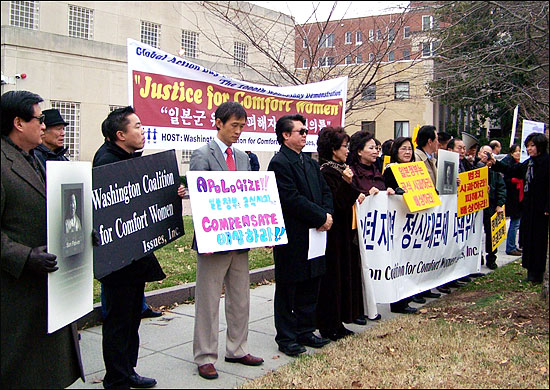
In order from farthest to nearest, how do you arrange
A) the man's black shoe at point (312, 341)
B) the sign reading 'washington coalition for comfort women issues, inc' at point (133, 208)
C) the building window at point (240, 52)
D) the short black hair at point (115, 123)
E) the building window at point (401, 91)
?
the building window at point (401, 91)
the building window at point (240, 52)
the man's black shoe at point (312, 341)
the short black hair at point (115, 123)
the sign reading 'washington coalition for comfort women issues, inc' at point (133, 208)

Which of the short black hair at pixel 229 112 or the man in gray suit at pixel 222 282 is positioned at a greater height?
the short black hair at pixel 229 112

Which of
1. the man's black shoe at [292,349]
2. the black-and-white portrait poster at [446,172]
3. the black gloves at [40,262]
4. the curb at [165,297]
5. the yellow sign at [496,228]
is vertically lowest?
the man's black shoe at [292,349]

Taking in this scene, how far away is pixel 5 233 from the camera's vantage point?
3.15m

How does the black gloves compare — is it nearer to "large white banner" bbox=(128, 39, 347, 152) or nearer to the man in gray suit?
the man in gray suit

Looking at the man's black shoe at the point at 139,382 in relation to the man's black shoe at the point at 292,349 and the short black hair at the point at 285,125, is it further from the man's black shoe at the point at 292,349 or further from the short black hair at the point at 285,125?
the short black hair at the point at 285,125

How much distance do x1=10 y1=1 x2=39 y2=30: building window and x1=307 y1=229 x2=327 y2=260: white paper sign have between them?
2811 millimetres

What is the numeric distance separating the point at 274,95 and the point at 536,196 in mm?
3962

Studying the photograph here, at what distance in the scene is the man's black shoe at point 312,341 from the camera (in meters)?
5.32

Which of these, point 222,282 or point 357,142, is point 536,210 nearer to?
point 357,142

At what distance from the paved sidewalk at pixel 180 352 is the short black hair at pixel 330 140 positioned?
73.2 inches

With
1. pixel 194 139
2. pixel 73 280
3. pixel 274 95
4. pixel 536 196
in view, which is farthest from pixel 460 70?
pixel 73 280

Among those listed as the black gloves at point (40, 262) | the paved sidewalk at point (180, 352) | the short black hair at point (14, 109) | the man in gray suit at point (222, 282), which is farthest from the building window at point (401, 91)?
the black gloves at point (40, 262)

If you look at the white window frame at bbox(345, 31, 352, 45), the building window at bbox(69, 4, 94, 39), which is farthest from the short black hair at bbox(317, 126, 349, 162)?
the white window frame at bbox(345, 31, 352, 45)

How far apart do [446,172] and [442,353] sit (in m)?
2.86
